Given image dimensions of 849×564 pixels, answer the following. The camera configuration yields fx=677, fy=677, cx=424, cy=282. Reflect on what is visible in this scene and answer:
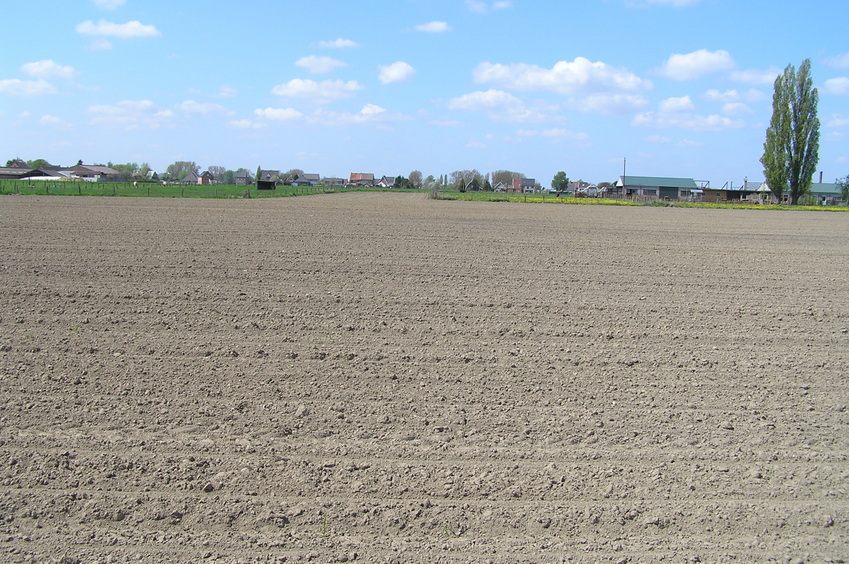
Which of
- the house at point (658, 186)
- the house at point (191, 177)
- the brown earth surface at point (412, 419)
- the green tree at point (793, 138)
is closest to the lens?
the brown earth surface at point (412, 419)

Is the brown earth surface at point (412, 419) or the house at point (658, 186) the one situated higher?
the house at point (658, 186)

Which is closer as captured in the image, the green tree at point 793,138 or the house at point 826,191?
the green tree at point 793,138

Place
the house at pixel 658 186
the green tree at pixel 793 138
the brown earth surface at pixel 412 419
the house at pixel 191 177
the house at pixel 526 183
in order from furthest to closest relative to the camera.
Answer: the house at pixel 191 177 → the house at pixel 526 183 → the house at pixel 658 186 → the green tree at pixel 793 138 → the brown earth surface at pixel 412 419

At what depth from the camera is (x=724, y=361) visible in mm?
8711

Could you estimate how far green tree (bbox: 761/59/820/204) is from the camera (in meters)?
83.9

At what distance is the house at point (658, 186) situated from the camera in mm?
119637

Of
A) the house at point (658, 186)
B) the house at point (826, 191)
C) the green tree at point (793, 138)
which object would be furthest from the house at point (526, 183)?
the green tree at point (793, 138)

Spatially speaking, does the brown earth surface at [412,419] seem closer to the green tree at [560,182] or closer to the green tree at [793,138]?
the green tree at [793,138]

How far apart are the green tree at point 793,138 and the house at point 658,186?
103ft

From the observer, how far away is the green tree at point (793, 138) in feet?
275

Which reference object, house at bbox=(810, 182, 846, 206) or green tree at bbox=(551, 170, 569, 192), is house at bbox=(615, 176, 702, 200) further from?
green tree at bbox=(551, 170, 569, 192)

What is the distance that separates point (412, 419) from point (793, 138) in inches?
3676

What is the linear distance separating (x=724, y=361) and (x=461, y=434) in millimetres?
4383

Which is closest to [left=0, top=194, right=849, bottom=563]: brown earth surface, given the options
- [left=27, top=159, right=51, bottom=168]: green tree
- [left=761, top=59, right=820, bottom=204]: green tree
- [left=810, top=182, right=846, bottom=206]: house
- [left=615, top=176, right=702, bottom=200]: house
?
[left=761, top=59, right=820, bottom=204]: green tree
